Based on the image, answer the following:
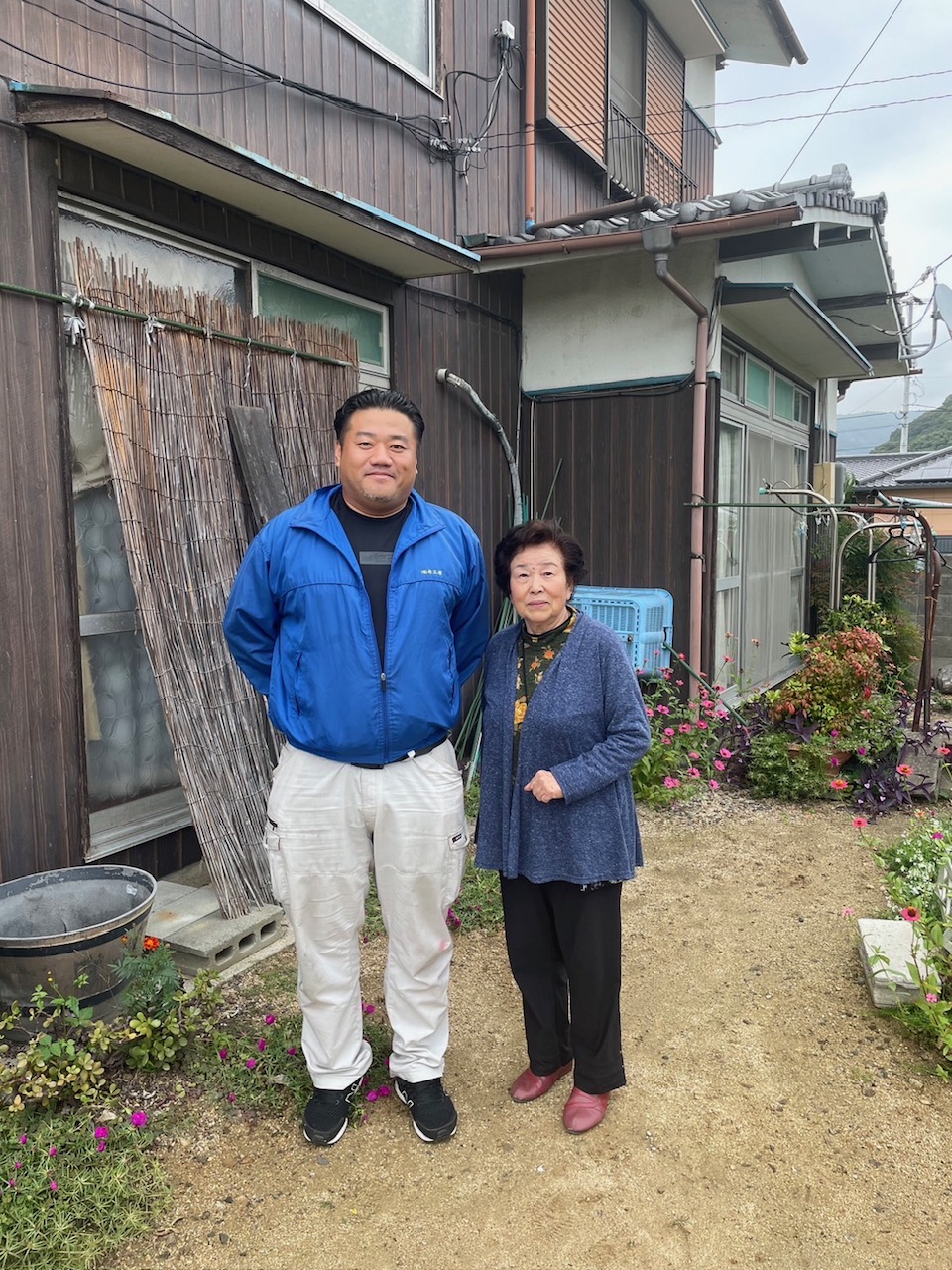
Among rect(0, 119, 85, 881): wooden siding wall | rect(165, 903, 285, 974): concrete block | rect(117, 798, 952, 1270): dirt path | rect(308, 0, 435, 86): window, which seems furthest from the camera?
rect(308, 0, 435, 86): window

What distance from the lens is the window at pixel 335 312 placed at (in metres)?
4.28

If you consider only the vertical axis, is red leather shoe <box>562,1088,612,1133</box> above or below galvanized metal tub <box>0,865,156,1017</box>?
below

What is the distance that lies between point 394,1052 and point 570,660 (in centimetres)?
118

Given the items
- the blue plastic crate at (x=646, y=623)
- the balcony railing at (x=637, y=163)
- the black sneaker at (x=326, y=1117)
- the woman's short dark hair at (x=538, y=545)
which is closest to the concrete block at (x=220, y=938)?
the black sneaker at (x=326, y=1117)

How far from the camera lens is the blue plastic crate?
599 centimetres

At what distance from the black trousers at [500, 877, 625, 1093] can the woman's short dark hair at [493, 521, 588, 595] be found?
2.67 feet

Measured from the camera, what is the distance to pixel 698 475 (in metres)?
5.88

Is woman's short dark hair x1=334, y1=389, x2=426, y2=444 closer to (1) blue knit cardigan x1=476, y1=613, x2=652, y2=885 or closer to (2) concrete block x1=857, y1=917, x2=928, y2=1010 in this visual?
(1) blue knit cardigan x1=476, y1=613, x2=652, y2=885

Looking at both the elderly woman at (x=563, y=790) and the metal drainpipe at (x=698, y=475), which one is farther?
the metal drainpipe at (x=698, y=475)

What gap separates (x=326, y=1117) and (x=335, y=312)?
3.82 meters

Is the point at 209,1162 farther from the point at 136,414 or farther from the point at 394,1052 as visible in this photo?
the point at 136,414

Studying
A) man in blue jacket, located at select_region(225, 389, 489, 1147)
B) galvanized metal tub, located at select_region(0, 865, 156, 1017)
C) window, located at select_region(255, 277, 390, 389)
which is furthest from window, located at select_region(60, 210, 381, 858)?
man in blue jacket, located at select_region(225, 389, 489, 1147)

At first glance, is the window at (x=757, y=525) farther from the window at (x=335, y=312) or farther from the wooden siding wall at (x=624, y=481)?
the window at (x=335, y=312)

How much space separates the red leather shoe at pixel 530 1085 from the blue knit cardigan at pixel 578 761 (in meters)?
0.68
